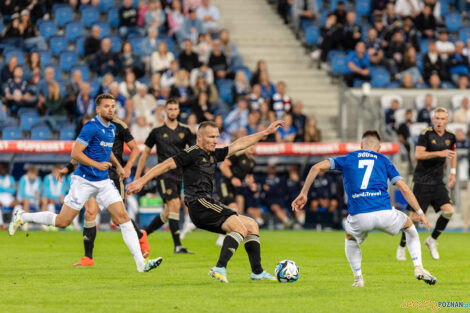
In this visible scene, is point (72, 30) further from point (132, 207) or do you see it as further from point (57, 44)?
point (132, 207)

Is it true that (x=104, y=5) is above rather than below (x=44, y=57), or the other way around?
above

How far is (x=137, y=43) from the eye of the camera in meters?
25.8

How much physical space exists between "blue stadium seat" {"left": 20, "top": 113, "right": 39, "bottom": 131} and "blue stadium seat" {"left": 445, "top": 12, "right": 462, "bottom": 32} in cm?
1328

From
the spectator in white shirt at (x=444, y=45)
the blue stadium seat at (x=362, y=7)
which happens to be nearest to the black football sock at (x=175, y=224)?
the spectator in white shirt at (x=444, y=45)

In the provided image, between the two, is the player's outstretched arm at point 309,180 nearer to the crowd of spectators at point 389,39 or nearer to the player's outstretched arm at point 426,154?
the player's outstretched arm at point 426,154

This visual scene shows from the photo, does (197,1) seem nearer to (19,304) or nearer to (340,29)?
(340,29)

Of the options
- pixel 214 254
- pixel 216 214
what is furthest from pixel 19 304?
pixel 214 254

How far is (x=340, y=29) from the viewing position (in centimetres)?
2719

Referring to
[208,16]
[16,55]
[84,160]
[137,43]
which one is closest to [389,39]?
[208,16]

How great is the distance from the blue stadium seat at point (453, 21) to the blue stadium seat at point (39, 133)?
13236mm

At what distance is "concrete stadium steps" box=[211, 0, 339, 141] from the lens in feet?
86.7

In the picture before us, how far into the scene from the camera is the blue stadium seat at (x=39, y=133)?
22.8 meters

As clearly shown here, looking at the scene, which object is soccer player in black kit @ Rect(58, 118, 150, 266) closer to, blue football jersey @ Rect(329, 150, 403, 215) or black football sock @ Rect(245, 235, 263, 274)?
black football sock @ Rect(245, 235, 263, 274)

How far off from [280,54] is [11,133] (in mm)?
9122
